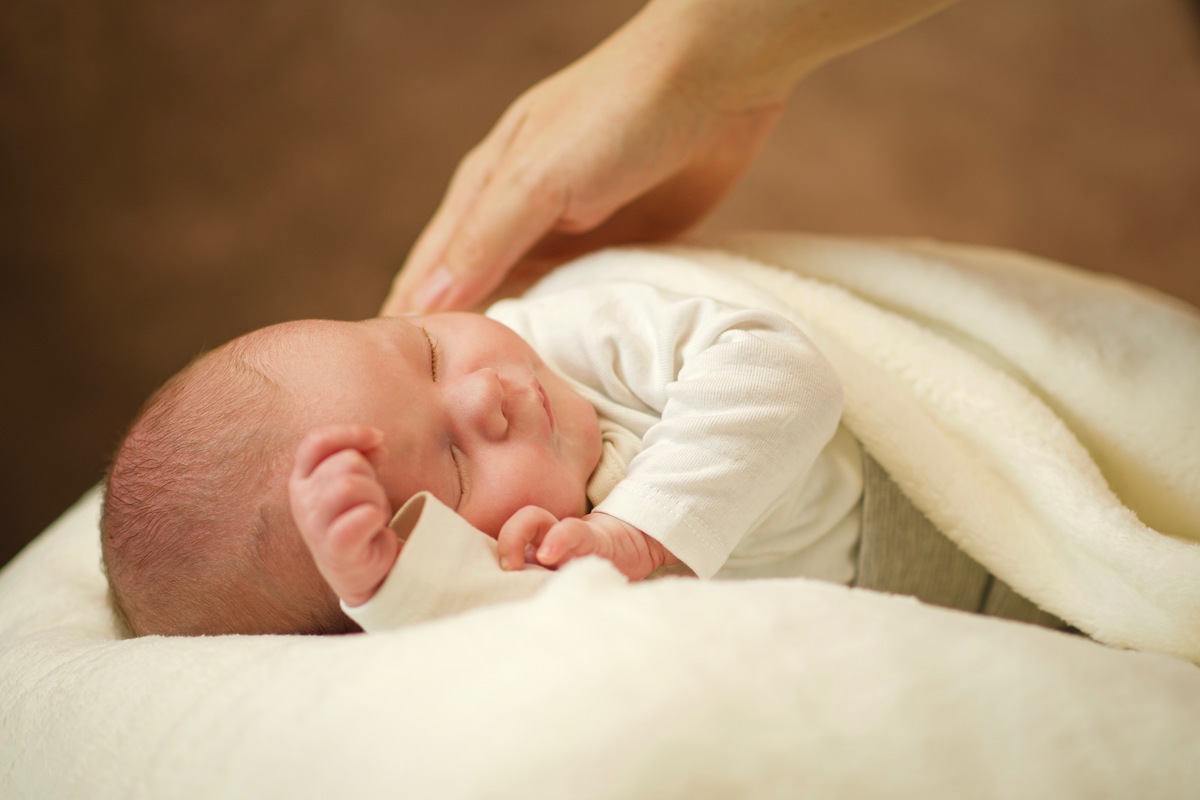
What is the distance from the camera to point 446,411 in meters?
0.70

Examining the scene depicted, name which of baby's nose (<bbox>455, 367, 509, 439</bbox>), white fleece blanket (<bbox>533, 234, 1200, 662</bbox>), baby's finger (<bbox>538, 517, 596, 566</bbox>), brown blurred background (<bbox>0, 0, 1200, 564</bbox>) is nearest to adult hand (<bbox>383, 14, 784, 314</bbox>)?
white fleece blanket (<bbox>533, 234, 1200, 662</bbox>)

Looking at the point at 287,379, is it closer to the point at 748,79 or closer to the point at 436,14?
the point at 748,79

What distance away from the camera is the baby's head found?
647 mm

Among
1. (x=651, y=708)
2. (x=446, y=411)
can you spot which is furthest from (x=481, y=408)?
(x=651, y=708)

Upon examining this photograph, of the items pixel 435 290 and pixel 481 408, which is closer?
pixel 481 408

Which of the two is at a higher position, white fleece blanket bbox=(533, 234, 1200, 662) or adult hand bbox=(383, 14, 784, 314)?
adult hand bbox=(383, 14, 784, 314)

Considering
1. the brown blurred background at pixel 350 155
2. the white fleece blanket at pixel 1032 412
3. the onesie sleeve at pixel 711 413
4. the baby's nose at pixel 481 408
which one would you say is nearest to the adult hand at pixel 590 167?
the white fleece blanket at pixel 1032 412

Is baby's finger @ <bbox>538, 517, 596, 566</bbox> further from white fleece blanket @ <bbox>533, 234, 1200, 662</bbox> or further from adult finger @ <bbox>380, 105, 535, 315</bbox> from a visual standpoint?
adult finger @ <bbox>380, 105, 535, 315</bbox>

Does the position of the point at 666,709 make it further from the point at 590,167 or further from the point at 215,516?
the point at 590,167

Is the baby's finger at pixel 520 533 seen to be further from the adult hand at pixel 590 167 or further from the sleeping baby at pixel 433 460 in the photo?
the adult hand at pixel 590 167

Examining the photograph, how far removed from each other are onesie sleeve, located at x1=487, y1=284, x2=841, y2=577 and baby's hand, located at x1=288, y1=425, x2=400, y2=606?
20 centimetres

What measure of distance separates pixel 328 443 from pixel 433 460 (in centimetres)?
11

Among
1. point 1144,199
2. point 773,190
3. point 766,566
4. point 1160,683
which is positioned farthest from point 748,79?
point 1144,199

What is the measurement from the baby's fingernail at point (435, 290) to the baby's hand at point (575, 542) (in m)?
0.47
